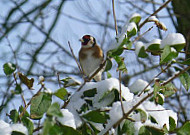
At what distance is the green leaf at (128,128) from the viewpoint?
3.66ft

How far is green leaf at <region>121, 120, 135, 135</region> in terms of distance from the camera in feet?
3.66

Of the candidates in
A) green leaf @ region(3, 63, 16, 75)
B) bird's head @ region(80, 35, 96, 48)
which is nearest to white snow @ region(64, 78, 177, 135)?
green leaf @ region(3, 63, 16, 75)

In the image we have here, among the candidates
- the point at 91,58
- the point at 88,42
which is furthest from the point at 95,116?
the point at 88,42

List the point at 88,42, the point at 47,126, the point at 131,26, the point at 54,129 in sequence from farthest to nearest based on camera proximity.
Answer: the point at 88,42 → the point at 131,26 → the point at 54,129 → the point at 47,126

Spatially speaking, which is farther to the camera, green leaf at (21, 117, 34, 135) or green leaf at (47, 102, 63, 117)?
green leaf at (21, 117, 34, 135)

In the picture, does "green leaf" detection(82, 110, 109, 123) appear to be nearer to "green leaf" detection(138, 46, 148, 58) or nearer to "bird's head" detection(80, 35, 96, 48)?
"green leaf" detection(138, 46, 148, 58)

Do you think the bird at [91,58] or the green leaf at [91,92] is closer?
the green leaf at [91,92]

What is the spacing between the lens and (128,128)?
44.1 inches

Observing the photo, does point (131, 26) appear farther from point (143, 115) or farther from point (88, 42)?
point (88, 42)

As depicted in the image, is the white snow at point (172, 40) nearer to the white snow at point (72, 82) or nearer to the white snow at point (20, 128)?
the white snow at point (72, 82)

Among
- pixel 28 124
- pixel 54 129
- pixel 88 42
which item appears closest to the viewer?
pixel 54 129

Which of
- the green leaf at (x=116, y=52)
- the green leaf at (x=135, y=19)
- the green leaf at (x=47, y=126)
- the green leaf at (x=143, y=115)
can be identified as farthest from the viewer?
the green leaf at (x=135, y=19)

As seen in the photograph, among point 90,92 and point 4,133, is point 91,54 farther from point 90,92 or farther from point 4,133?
point 4,133

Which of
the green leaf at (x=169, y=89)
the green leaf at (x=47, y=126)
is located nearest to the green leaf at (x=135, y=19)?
the green leaf at (x=169, y=89)
